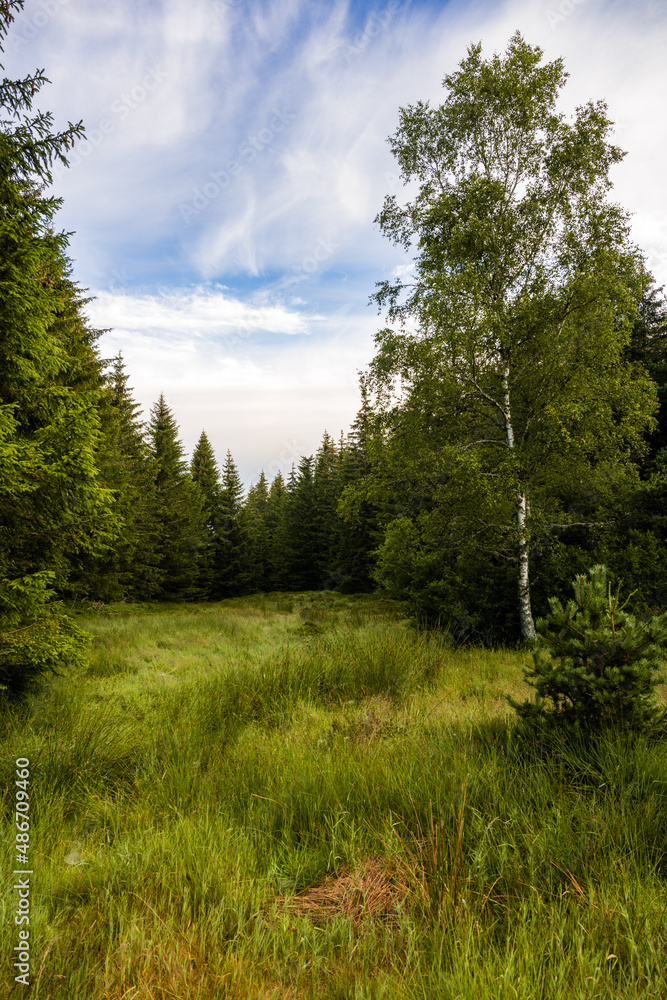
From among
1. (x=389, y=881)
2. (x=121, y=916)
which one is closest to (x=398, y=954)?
(x=389, y=881)

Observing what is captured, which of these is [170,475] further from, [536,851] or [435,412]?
[536,851]

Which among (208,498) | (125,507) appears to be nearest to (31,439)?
(125,507)

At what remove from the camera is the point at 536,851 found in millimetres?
2322

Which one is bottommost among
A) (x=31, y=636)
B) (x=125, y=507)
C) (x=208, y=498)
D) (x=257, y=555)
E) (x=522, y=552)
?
(x=257, y=555)

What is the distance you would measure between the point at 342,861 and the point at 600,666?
89.7 inches

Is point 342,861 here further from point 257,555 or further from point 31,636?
point 257,555

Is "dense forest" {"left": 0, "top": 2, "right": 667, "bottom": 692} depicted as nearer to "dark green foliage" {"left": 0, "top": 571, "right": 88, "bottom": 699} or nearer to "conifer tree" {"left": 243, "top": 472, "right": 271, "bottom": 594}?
"dark green foliage" {"left": 0, "top": 571, "right": 88, "bottom": 699}

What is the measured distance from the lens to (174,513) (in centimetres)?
2794

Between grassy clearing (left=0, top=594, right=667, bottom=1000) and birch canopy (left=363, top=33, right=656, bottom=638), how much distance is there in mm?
6296

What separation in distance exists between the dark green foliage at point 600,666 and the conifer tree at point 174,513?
2383 cm

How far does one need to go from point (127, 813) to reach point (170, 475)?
2927 centimetres

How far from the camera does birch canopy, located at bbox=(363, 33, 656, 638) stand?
29.7 ft

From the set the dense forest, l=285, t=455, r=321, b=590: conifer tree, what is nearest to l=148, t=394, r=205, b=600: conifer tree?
l=285, t=455, r=321, b=590: conifer tree

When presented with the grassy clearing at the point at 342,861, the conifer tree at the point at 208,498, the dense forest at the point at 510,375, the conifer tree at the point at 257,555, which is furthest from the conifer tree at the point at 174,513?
the grassy clearing at the point at 342,861
